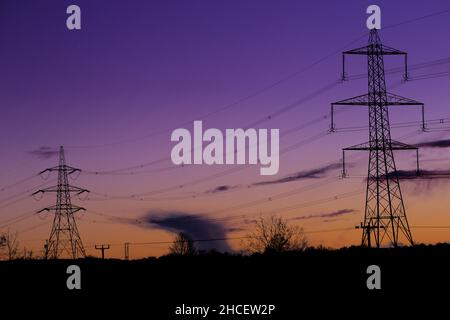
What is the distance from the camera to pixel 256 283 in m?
51.4

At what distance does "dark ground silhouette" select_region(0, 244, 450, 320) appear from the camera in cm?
4497

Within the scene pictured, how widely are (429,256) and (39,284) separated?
1030 inches

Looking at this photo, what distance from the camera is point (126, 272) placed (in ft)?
190

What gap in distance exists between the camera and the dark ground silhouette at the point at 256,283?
148 ft

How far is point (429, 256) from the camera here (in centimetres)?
4866
